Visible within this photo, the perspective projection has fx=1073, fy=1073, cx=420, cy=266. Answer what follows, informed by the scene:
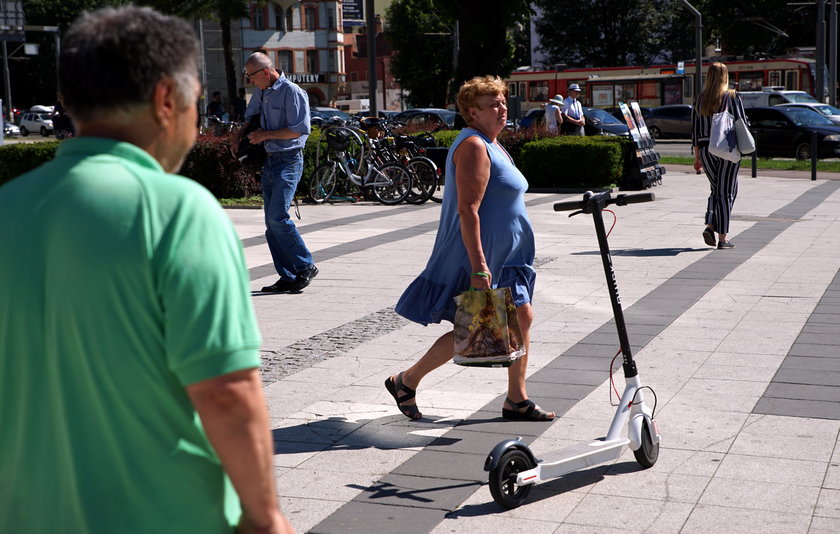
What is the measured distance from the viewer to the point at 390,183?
1562 cm

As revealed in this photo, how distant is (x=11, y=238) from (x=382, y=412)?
11.9 feet

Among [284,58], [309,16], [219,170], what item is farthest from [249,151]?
[309,16]

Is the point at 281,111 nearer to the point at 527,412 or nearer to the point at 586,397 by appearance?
the point at 586,397

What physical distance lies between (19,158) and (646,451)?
48.3 feet

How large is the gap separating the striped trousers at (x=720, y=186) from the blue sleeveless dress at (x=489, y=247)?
6.00 metres

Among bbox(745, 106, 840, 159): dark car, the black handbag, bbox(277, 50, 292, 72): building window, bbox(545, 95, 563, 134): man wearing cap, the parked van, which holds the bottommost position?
bbox(745, 106, 840, 159): dark car

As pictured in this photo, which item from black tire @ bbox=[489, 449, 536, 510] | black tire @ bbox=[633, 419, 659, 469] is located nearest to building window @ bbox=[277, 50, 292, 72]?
black tire @ bbox=[633, 419, 659, 469]

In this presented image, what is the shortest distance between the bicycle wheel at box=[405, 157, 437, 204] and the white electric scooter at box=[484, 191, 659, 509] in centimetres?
1147

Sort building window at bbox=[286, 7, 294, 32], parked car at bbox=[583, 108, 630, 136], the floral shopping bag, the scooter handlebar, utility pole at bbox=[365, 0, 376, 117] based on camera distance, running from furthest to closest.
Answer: building window at bbox=[286, 7, 294, 32] < parked car at bbox=[583, 108, 630, 136] < utility pole at bbox=[365, 0, 376, 117] < the floral shopping bag < the scooter handlebar

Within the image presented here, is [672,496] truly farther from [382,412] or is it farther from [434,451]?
[382,412]

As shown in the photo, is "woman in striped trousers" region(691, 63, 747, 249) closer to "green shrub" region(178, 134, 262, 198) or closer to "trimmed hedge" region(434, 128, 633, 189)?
"trimmed hedge" region(434, 128, 633, 189)

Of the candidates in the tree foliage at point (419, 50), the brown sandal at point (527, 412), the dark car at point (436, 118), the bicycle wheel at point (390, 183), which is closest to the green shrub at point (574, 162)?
the bicycle wheel at point (390, 183)

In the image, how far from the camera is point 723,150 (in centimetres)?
1007

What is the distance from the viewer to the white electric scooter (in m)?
3.82
